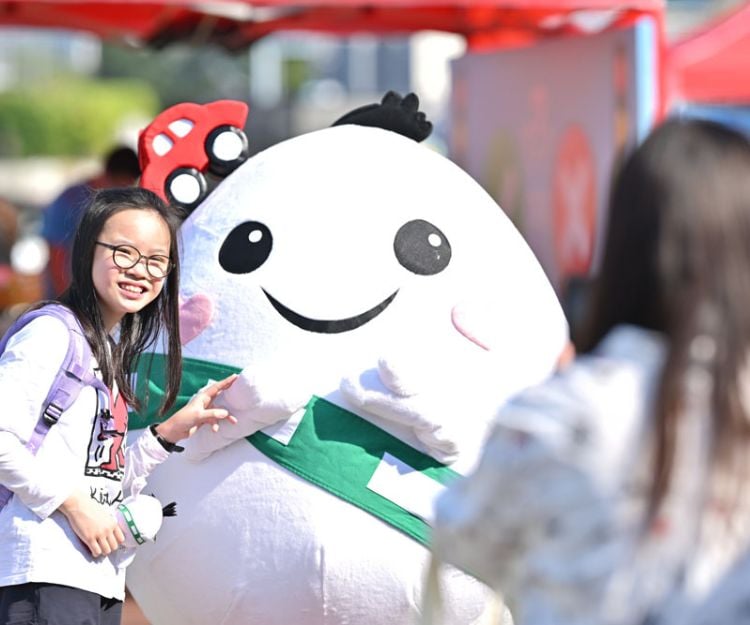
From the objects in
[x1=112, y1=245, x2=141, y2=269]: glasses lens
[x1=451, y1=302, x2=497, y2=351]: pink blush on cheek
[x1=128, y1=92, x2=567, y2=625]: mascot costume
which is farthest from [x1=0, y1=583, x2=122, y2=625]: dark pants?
[x1=451, y1=302, x2=497, y2=351]: pink blush on cheek

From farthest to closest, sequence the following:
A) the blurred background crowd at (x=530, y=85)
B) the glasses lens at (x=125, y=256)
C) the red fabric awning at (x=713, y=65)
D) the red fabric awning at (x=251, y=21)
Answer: the red fabric awning at (x=251, y=21)
the red fabric awning at (x=713, y=65)
the blurred background crowd at (x=530, y=85)
the glasses lens at (x=125, y=256)

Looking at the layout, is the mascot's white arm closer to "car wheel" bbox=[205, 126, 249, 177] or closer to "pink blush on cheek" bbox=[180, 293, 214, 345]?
"pink blush on cheek" bbox=[180, 293, 214, 345]

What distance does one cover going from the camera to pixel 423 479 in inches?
119

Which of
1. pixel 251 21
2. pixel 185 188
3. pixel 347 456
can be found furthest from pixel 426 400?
pixel 251 21

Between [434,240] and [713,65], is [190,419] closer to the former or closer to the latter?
[434,240]

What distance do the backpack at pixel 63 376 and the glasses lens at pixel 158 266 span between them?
0.65ft

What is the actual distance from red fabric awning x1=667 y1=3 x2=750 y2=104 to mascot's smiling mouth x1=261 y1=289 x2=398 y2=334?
15.9 ft

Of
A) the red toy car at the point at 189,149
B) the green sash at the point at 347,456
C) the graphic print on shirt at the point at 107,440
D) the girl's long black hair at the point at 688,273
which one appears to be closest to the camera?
the girl's long black hair at the point at 688,273

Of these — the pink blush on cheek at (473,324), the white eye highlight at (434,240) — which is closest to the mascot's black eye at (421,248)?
the white eye highlight at (434,240)

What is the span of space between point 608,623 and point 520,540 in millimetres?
146

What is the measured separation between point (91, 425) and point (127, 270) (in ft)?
1.02

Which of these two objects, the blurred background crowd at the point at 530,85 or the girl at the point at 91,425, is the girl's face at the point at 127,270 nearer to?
the girl at the point at 91,425

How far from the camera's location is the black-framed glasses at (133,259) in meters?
2.90

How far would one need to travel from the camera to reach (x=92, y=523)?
8.95 ft
